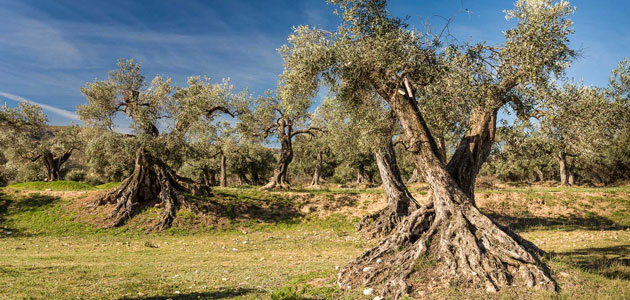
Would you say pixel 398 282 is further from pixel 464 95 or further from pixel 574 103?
A: pixel 574 103

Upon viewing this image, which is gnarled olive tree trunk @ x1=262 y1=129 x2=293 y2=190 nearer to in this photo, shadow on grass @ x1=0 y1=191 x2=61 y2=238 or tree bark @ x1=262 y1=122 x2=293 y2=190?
tree bark @ x1=262 y1=122 x2=293 y2=190

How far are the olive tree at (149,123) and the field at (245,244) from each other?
1.69 meters

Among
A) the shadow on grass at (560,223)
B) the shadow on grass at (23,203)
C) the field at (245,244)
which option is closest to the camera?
the field at (245,244)

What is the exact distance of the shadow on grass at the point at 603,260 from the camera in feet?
31.4

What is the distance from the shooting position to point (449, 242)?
9.94 meters

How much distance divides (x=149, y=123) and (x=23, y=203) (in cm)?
1362

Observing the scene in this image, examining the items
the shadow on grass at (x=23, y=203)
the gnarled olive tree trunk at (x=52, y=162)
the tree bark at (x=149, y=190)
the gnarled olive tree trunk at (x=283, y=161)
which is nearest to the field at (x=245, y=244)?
the shadow on grass at (x=23, y=203)

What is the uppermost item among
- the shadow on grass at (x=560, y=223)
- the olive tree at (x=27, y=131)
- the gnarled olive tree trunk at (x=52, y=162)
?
the olive tree at (x=27, y=131)

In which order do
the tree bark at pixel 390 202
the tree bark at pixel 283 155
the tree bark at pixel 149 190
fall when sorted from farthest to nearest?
1. the tree bark at pixel 283 155
2. the tree bark at pixel 149 190
3. the tree bark at pixel 390 202

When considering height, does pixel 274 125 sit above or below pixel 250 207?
above

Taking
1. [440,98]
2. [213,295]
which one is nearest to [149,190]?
[213,295]

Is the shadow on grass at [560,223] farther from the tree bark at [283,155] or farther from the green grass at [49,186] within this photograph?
the green grass at [49,186]

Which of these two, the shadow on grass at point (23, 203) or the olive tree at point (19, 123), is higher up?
the olive tree at point (19, 123)

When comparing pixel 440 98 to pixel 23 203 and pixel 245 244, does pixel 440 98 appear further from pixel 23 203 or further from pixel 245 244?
pixel 23 203
